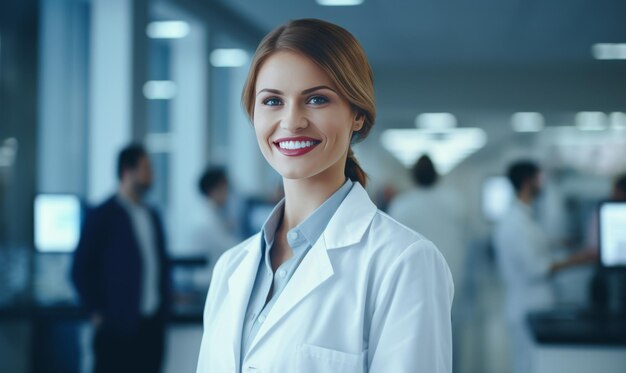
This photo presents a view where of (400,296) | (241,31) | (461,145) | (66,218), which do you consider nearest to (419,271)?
(400,296)

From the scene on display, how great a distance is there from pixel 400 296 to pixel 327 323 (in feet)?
0.43

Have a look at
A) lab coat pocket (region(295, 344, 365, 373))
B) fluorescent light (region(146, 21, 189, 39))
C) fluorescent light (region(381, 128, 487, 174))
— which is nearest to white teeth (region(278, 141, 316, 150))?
lab coat pocket (region(295, 344, 365, 373))

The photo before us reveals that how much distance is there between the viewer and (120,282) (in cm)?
359

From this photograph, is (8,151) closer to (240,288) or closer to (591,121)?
(240,288)

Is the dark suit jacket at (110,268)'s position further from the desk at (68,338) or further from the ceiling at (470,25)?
the ceiling at (470,25)

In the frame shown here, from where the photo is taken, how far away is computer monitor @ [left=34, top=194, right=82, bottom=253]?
4.61 metres

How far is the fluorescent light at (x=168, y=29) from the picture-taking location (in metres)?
6.99

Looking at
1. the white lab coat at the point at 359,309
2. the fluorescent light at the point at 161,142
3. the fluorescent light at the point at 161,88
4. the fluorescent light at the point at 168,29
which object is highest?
the fluorescent light at the point at 168,29

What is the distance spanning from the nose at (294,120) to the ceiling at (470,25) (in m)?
6.12

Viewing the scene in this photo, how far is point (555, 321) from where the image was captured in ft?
11.4

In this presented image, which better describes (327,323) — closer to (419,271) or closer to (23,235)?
(419,271)

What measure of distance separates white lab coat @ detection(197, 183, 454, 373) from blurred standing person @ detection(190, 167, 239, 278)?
3806 millimetres

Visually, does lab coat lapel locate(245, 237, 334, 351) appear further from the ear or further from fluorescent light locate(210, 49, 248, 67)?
fluorescent light locate(210, 49, 248, 67)

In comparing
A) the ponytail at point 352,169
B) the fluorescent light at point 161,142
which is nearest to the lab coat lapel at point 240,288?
the ponytail at point 352,169
